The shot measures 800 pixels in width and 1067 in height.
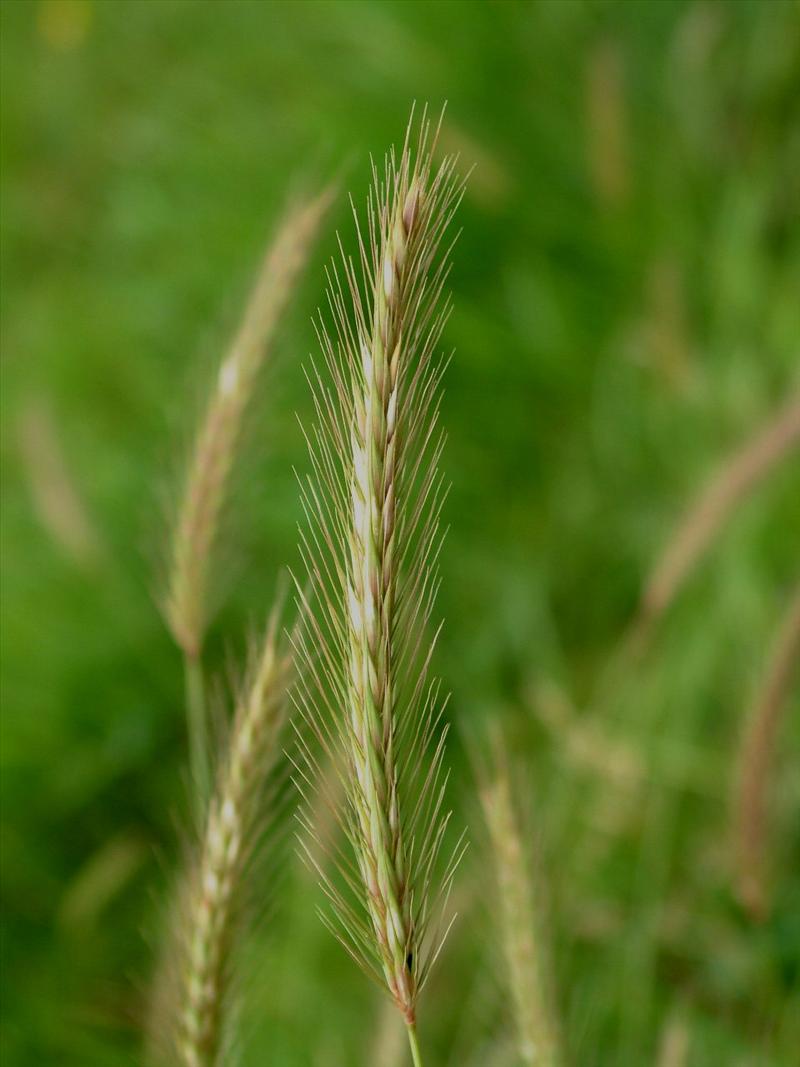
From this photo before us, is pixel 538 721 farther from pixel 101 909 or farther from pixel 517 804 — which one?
pixel 517 804

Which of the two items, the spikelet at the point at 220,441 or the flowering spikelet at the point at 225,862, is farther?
the spikelet at the point at 220,441

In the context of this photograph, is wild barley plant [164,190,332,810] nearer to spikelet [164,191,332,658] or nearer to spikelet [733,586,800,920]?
spikelet [164,191,332,658]

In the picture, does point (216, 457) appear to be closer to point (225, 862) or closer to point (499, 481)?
point (225, 862)

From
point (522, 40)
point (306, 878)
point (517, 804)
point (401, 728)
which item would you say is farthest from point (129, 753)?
point (522, 40)

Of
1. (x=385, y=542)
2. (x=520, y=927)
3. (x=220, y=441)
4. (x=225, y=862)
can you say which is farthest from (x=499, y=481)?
(x=385, y=542)

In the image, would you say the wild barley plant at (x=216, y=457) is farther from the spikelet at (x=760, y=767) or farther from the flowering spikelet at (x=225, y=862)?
the spikelet at (x=760, y=767)

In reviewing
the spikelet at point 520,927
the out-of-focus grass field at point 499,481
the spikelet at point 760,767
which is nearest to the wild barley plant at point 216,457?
the spikelet at point 520,927
